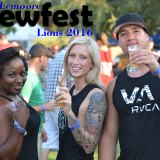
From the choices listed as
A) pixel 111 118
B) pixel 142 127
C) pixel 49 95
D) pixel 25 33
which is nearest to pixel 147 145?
pixel 142 127

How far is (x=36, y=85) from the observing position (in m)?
7.71

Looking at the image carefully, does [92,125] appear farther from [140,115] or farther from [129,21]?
[129,21]

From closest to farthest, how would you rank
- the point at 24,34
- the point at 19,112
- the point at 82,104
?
the point at 19,112 → the point at 82,104 → the point at 24,34

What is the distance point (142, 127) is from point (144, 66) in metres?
0.50

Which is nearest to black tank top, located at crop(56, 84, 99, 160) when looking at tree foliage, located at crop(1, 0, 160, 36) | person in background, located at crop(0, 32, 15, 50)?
person in background, located at crop(0, 32, 15, 50)

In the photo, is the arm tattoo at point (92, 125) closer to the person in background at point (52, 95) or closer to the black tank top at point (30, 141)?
the black tank top at point (30, 141)

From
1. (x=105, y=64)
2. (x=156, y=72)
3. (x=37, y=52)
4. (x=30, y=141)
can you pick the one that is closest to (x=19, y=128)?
(x=30, y=141)

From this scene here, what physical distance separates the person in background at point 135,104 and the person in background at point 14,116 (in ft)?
2.27

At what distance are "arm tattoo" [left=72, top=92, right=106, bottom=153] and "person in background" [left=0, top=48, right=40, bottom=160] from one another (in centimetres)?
38

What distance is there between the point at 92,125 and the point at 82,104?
0.70 feet

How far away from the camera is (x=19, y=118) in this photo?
13.2 feet

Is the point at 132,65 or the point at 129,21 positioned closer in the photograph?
the point at 132,65

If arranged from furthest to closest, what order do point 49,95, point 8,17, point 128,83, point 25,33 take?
point 25,33
point 8,17
point 49,95
point 128,83

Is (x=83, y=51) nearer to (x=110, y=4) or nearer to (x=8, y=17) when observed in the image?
(x=8, y=17)
